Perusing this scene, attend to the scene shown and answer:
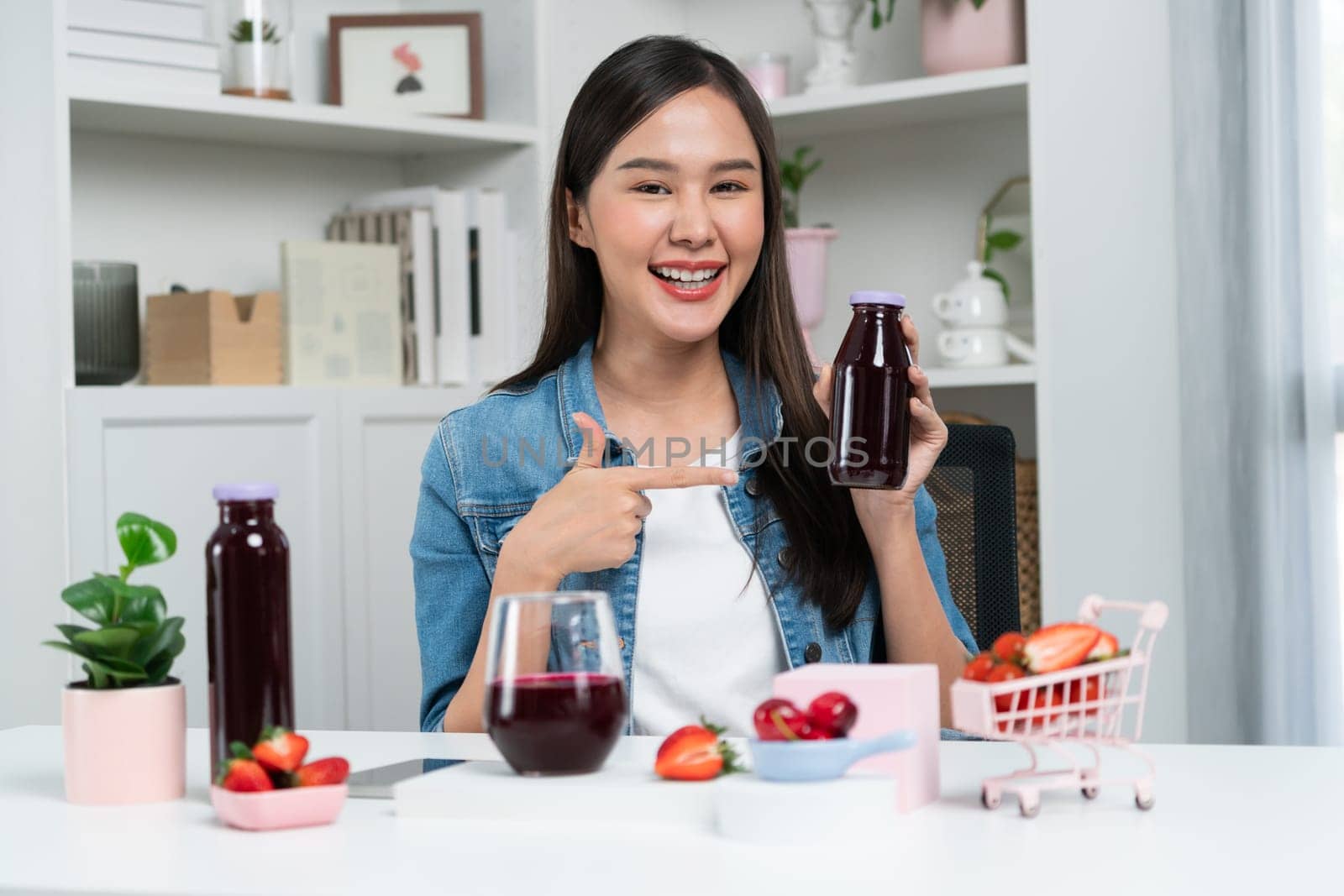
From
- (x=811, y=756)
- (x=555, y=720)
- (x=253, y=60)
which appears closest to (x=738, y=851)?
(x=811, y=756)

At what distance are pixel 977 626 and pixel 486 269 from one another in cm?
144

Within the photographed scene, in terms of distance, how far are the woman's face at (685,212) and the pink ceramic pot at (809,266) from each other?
116 cm

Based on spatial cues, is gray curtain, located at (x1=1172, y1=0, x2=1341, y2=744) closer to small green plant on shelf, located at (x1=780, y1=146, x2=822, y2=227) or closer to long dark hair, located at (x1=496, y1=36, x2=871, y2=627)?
small green plant on shelf, located at (x1=780, y1=146, x2=822, y2=227)

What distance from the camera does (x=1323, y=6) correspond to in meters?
2.24

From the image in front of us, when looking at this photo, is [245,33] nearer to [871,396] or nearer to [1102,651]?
[871,396]

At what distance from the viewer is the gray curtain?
87.1 inches

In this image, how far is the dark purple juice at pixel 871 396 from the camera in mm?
1130

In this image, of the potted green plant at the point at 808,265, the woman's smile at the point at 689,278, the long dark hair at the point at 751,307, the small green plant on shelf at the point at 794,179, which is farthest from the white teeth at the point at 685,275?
the small green plant on shelf at the point at 794,179

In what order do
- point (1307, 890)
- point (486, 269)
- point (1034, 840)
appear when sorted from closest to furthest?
1. point (1307, 890)
2. point (1034, 840)
3. point (486, 269)

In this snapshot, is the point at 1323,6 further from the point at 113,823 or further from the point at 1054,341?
the point at 113,823

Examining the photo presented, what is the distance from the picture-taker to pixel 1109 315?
248cm

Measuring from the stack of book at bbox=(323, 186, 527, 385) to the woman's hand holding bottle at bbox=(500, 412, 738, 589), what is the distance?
1.39 m

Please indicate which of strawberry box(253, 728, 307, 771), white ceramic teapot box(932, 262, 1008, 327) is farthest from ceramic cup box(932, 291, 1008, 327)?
strawberry box(253, 728, 307, 771)

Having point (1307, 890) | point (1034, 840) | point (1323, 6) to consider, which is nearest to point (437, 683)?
point (1034, 840)
